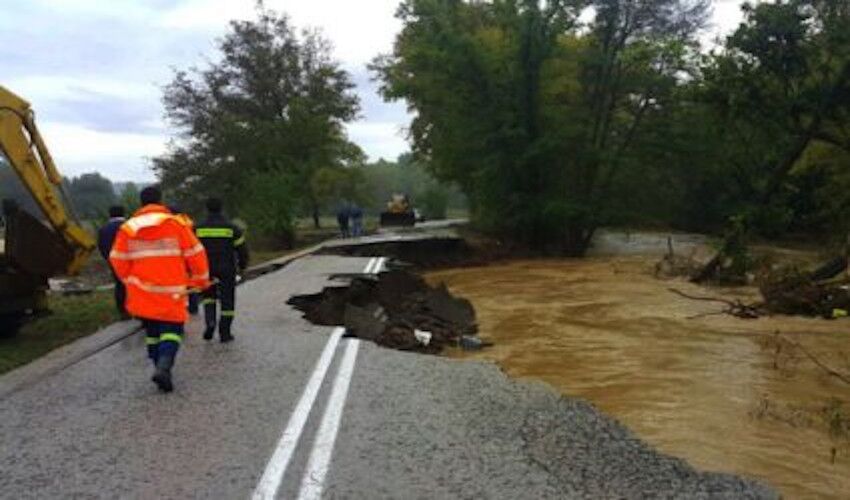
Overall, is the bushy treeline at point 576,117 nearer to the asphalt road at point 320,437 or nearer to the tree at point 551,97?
the tree at point 551,97

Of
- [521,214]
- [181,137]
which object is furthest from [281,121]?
[521,214]

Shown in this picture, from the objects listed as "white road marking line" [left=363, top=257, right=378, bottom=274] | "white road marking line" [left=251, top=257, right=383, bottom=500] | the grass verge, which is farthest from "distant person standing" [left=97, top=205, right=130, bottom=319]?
"white road marking line" [left=363, top=257, right=378, bottom=274]

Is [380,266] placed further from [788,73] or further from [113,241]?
[788,73]

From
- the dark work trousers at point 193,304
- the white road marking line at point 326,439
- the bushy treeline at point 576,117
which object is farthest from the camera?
the bushy treeline at point 576,117

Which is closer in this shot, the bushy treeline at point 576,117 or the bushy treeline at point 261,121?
the bushy treeline at point 576,117

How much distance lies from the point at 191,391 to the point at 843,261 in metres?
15.3

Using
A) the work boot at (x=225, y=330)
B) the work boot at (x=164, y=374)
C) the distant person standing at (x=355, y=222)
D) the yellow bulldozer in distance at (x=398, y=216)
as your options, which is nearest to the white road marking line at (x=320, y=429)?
the work boot at (x=164, y=374)

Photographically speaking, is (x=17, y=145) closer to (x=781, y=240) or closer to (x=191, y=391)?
(x=191, y=391)

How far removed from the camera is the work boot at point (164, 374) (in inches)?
302

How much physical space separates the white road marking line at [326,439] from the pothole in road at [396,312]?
3022 mm

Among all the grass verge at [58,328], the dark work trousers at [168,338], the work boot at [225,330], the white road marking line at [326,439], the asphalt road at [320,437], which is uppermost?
the dark work trousers at [168,338]

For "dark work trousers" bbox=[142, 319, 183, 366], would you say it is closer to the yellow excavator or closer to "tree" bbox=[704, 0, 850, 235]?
the yellow excavator

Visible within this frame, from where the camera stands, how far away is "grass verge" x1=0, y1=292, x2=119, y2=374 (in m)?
11.7

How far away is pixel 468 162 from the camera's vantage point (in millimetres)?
35531
